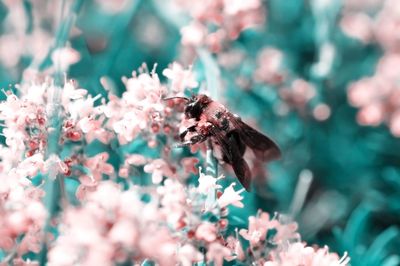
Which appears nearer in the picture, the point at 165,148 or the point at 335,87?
the point at 165,148

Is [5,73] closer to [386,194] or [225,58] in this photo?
[225,58]

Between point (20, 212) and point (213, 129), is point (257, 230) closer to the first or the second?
point (213, 129)

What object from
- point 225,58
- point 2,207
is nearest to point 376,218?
point 225,58

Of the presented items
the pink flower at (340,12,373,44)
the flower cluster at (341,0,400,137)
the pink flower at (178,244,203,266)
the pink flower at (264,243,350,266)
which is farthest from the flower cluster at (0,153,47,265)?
the pink flower at (340,12,373,44)

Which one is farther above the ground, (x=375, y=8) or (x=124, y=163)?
(x=375, y=8)

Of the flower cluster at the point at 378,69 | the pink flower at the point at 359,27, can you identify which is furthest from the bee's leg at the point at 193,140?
the pink flower at the point at 359,27

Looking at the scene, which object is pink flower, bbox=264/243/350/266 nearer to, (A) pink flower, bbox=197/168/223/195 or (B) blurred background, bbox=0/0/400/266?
(A) pink flower, bbox=197/168/223/195
